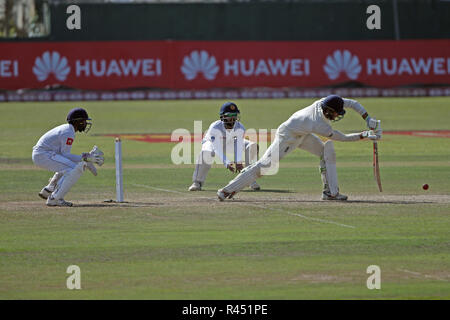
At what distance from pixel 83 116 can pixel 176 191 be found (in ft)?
9.34

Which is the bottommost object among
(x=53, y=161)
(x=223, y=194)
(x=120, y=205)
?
(x=120, y=205)

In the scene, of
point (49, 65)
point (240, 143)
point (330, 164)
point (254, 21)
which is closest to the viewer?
point (330, 164)

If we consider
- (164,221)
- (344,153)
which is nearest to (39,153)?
(164,221)

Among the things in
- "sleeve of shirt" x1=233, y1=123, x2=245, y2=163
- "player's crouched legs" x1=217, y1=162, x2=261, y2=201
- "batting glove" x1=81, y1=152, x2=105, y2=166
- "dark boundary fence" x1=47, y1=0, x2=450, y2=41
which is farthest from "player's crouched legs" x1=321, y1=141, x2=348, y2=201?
"dark boundary fence" x1=47, y1=0, x2=450, y2=41

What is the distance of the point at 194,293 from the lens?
912cm

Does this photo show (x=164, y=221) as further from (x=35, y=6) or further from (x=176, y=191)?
(x=35, y=6)

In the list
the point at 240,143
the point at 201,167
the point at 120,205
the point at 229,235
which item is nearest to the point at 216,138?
the point at 240,143

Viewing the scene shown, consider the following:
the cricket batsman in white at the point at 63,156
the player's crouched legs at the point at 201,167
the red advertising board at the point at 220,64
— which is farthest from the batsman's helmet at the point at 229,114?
the red advertising board at the point at 220,64

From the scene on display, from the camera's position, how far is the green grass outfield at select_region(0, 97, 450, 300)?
944 centimetres

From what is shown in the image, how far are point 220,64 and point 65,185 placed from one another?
1135 inches

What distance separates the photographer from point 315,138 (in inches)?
591

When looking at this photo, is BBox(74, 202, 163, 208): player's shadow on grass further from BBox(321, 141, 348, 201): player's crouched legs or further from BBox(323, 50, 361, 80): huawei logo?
BBox(323, 50, 361, 80): huawei logo

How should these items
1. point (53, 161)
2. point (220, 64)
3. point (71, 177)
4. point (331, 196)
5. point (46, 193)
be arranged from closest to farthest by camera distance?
point (71, 177)
point (53, 161)
point (331, 196)
point (46, 193)
point (220, 64)

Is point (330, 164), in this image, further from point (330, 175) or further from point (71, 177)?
point (71, 177)
